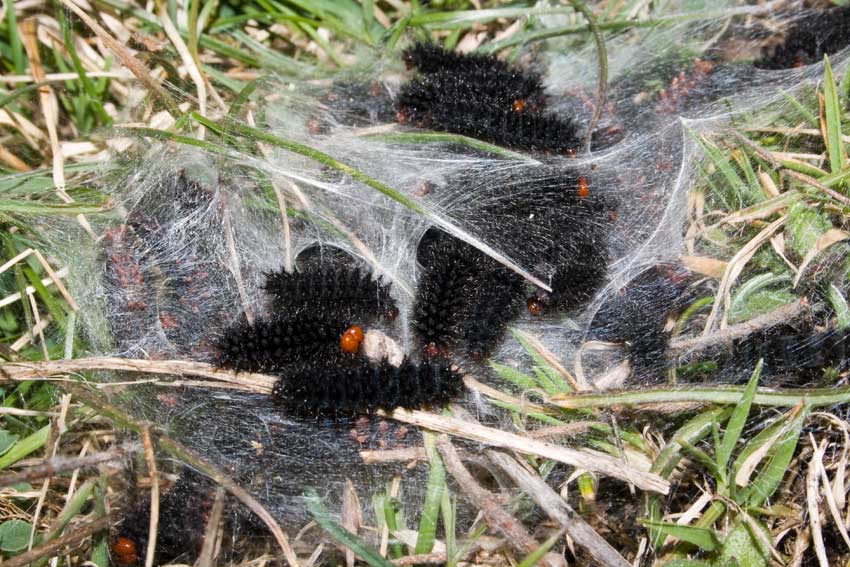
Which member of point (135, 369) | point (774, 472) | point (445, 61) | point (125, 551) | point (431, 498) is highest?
point (445, 61)

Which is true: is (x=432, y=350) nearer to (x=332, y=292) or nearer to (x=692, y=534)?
(x=332, y=292)

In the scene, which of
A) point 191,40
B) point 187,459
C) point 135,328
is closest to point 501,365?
point 187,459

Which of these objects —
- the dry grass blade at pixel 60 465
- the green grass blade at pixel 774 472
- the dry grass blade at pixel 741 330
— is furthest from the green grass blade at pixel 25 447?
the green grass blade at pixel 774 472

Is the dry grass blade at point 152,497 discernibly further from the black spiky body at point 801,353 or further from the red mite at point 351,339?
the black spiky body at point 801,353

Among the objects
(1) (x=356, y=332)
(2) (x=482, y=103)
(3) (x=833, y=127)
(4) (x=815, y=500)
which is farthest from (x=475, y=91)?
(4) (x=815, y=500)

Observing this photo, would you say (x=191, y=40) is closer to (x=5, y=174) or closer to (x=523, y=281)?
(x=5, y=174)
